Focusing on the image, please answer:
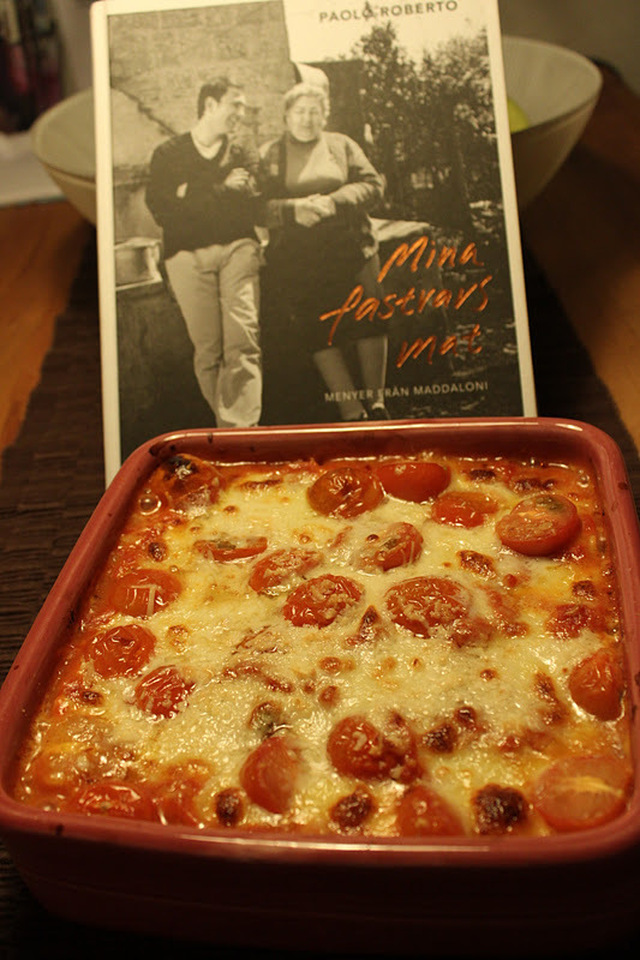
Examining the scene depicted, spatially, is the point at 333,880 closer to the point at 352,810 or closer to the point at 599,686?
the point at 352,810

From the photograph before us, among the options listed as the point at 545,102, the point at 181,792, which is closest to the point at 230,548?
the point at 181,792

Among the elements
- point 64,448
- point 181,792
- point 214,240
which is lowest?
point 64,448

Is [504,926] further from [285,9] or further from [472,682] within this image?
[285,9]

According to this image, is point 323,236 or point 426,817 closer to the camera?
point 426,817

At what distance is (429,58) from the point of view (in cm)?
136

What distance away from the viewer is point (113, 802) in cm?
79

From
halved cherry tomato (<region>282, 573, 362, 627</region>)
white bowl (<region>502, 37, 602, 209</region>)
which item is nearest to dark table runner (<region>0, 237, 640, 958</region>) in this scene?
white bowl (<region>502, 37, 602, 209</region>)

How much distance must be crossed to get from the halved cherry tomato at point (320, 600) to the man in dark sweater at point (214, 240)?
44cm

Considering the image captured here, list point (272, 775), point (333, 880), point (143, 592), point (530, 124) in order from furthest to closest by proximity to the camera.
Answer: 1. point (530, 124)
2. point (143, 592)
3. point (272, 775)
4. point (333, 880)

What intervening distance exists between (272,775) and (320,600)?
0.23m

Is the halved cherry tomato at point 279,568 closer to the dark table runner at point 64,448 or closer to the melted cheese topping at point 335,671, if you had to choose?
the melted cheese topping at point 335,671

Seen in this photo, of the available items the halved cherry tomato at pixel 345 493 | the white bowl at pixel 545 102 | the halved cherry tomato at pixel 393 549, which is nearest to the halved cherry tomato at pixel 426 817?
the halved cherry tomato at pixel 393 549

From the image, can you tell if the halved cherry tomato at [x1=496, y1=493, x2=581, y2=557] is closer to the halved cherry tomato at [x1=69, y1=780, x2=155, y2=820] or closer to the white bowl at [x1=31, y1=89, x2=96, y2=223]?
the halved cherry tomato at [x1=69, y1=780, x2=155, y2=820]

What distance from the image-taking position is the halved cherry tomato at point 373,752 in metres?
0.80
